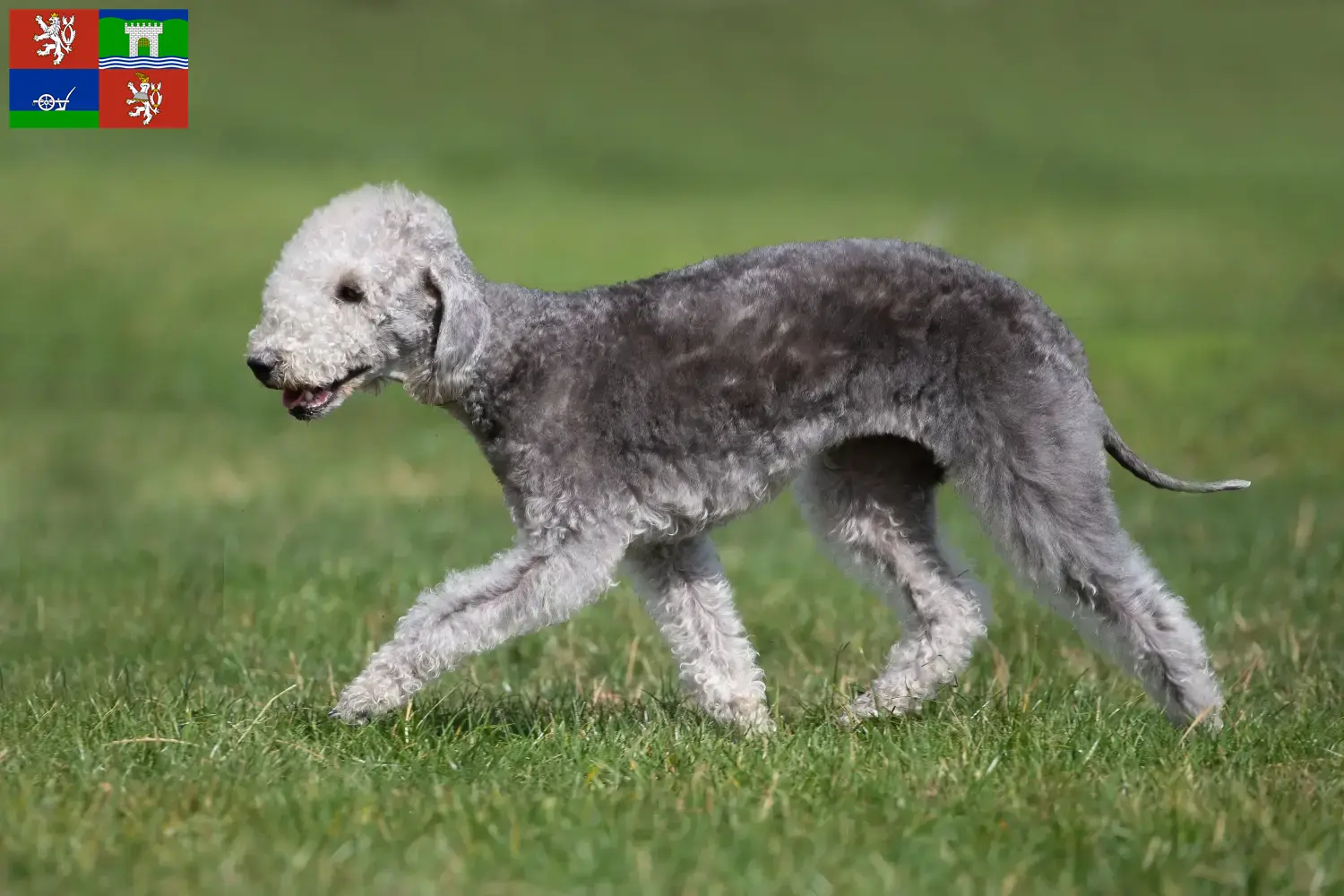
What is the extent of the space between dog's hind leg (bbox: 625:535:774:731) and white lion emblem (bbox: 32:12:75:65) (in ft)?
23.1

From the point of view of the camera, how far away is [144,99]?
11.0 metres

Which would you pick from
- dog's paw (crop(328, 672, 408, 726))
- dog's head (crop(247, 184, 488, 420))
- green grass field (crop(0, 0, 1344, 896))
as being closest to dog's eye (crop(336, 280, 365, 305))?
dog's head (crop(247, 184, 488, 420))

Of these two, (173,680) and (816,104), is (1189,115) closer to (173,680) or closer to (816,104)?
(816,104)

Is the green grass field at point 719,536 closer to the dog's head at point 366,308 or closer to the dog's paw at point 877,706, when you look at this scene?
the dog's paw at point 877,706

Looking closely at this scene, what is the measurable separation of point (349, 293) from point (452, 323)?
0.33m

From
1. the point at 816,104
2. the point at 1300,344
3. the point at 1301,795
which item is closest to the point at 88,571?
the point at 1301,795

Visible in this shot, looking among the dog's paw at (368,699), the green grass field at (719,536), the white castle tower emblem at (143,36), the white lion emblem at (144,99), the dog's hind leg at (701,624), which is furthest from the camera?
the white castle tower emblem at (143,36)

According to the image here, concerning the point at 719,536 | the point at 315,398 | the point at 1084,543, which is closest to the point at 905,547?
the point at 1084,543

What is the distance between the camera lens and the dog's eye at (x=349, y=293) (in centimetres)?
519

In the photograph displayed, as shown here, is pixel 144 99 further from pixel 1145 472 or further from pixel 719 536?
pixel 1145 472

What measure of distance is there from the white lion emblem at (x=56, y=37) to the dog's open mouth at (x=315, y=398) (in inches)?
267

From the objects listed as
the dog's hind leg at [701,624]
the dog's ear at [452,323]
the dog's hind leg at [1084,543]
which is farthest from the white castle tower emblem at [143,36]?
the dog's hind leg at [1084,543]

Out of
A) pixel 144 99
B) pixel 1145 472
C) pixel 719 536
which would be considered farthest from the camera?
pixel 719 536

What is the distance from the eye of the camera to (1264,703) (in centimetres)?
596
